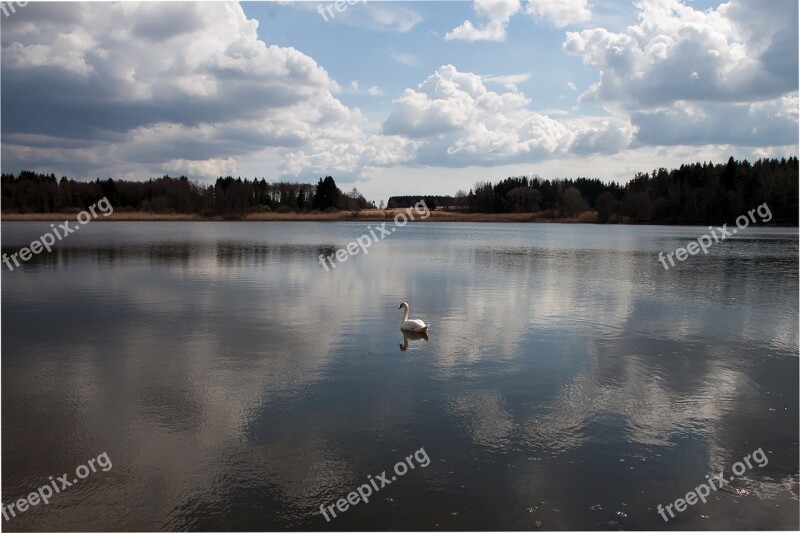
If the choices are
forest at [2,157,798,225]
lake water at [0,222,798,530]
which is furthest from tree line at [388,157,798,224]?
lake water at [0,222,798,530]

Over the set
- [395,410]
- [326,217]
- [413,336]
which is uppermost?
[326,217]

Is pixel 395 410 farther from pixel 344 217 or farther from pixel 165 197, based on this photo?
pixel 165 197

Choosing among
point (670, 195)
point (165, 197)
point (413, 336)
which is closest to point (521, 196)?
point (670, 195)

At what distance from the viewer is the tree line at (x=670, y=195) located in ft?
286

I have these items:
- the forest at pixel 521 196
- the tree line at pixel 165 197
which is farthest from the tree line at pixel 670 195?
the tree line at pixel 165 197

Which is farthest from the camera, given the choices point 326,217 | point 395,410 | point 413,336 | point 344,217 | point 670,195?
point 326,217

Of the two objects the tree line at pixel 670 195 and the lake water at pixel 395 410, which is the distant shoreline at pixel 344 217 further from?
the lake water at pixel 395 410

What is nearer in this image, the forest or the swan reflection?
the swan reflection

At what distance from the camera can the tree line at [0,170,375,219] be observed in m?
108

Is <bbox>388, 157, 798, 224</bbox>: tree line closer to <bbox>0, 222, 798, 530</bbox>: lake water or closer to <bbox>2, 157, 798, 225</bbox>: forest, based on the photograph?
<bbox>2, 157, 798, 225</bbox>: forest

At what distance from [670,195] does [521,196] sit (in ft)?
130

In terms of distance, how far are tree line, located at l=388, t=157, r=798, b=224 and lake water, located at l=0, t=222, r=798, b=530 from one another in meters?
82.1

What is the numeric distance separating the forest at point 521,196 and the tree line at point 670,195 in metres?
0.16

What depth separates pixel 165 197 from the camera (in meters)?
122
